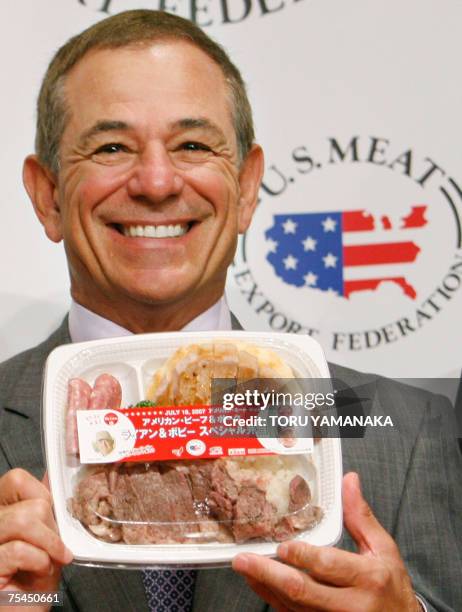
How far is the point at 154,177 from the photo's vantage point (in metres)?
1.48

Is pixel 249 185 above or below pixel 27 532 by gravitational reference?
above

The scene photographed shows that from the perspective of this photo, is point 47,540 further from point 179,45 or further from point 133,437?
point 179,45

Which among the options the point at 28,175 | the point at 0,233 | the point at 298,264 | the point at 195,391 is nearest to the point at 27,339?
the point at 0,233

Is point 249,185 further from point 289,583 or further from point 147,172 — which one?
point 289,583

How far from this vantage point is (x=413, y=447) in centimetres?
154

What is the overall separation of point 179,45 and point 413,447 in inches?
32.9

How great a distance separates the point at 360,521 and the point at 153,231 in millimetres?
626

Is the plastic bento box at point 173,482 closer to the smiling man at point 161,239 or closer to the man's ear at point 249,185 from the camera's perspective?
the smiling man at point 161,239

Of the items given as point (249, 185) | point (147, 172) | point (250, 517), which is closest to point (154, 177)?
point (147, 172)

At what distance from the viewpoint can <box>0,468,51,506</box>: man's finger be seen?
3.77ft

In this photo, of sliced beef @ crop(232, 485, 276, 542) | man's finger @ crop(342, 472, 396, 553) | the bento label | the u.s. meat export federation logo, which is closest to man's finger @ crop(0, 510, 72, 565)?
the bento label

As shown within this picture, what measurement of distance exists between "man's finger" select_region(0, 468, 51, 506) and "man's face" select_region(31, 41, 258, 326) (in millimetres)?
461

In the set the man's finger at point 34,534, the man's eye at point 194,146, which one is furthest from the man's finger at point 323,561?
the man's eye at point 194,146

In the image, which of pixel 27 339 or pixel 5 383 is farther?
pixel 27 339
